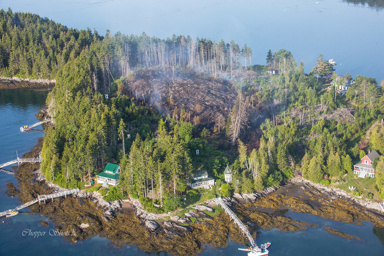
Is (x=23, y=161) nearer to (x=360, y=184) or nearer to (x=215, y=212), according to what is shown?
(x=215, y=212)

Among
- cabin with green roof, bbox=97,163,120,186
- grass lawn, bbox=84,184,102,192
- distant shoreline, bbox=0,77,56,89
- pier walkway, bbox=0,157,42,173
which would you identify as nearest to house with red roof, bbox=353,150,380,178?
cabin with green roof, bbox=97,163,120,186

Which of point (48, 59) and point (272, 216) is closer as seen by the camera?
point (272, 216)

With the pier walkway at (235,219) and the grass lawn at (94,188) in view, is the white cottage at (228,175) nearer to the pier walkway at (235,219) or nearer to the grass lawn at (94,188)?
the pier walkway at (235,219)

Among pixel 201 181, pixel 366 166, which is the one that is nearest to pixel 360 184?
pixel 366 166

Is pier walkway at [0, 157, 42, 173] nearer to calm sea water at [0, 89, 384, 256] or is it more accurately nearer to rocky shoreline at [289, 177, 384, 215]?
calm sea water at [0, 89, 384, 256]

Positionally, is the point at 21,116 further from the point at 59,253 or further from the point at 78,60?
the point at 59,253

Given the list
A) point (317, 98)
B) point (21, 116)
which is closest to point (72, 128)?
point (21, 116)
